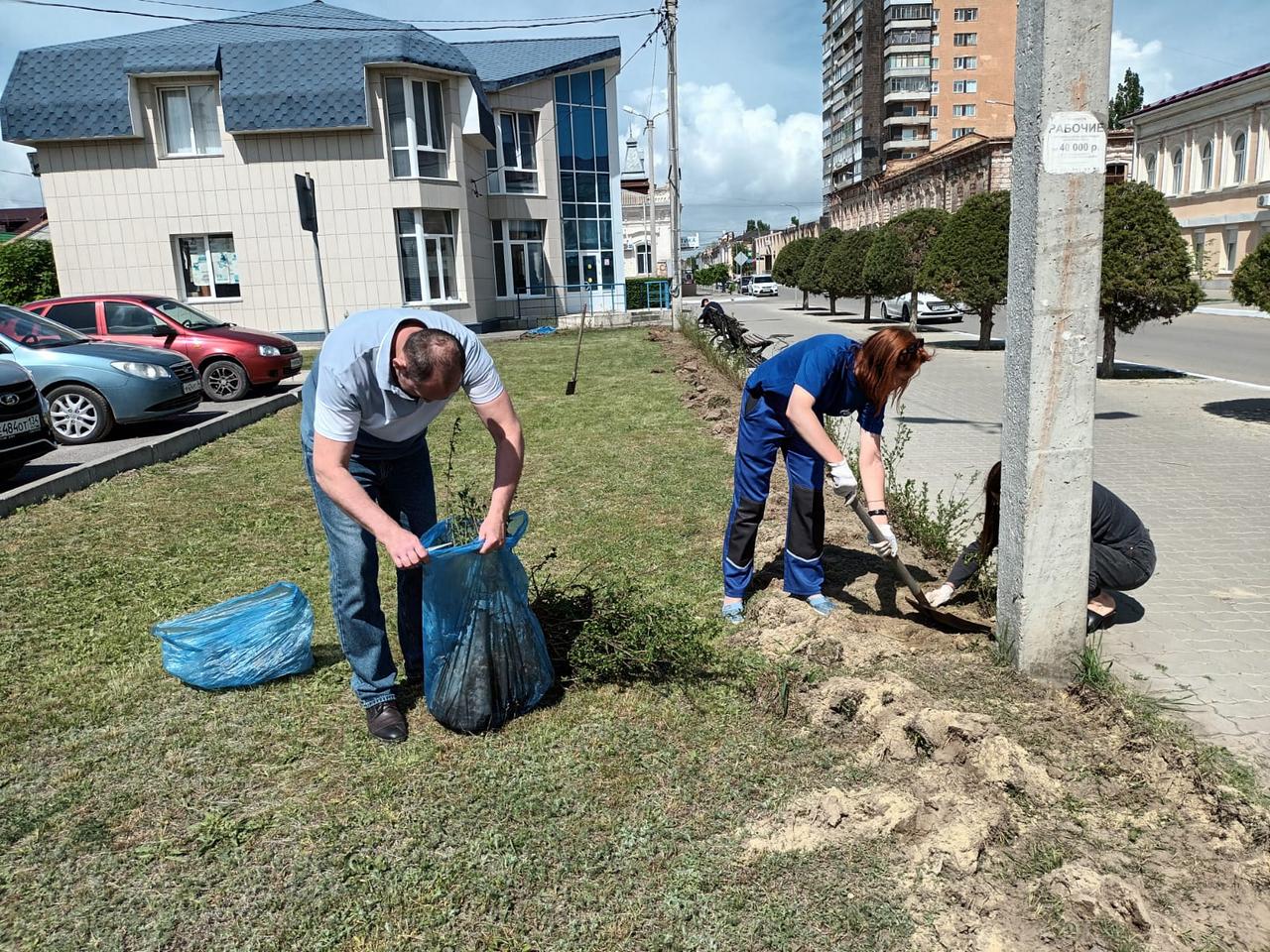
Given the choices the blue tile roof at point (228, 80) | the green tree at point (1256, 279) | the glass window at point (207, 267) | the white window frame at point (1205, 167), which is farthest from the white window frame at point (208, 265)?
the white window frame at point (1205, 167)

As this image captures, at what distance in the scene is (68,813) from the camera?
2979mm

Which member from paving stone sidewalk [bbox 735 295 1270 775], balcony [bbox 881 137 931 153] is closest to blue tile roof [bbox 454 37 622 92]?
paving stone sidewalk [bbox 735 295 1270 775]

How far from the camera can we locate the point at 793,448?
4.44 m

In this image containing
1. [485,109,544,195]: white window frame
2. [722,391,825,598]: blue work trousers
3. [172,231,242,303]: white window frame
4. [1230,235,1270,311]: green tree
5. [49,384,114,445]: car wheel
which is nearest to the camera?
[722,391,825,598]: blue work trousers

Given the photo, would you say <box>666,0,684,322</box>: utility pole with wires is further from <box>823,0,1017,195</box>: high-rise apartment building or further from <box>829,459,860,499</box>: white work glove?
<box>823,0,1017,195</box>: high-rise apartment building

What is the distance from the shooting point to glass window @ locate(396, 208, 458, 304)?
24.3m

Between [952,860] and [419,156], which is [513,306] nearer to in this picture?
[419,156]

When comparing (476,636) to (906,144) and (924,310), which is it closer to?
(924,310)

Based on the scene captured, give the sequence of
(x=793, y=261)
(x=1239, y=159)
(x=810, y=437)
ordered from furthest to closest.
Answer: (x=793, y=261) < (x=1239, y=159) < (x=810, y=437)

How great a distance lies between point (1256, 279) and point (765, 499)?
7778 millimetres

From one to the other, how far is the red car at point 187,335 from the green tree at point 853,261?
1997 cm

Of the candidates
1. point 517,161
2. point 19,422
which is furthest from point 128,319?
point 517,161

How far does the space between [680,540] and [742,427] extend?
4.63ft

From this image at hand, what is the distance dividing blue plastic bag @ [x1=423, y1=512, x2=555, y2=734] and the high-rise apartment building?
8402 cm
